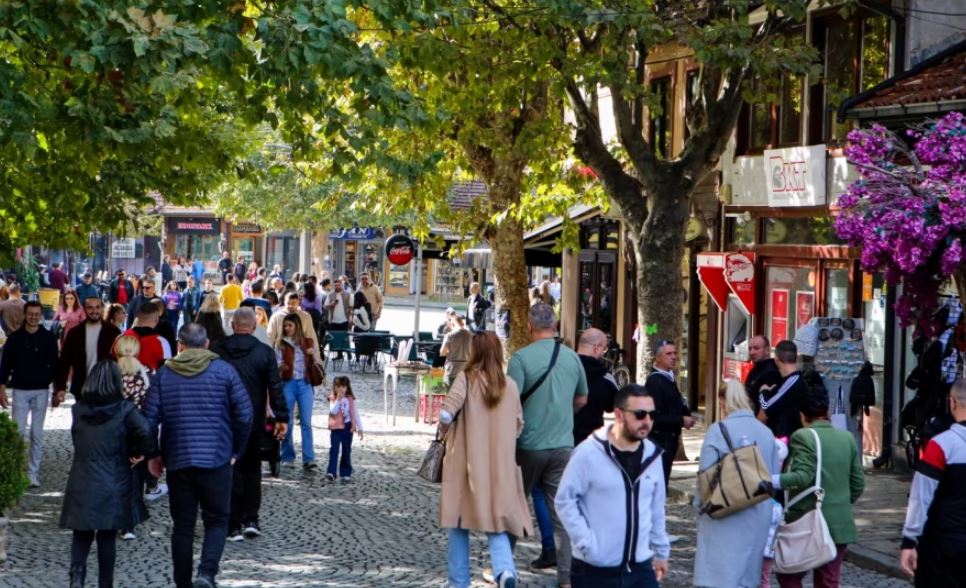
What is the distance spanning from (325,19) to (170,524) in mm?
4869

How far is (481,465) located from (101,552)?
2.49m

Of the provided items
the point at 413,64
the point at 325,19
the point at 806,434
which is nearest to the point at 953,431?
the point at 806,434

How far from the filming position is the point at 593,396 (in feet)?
37.4

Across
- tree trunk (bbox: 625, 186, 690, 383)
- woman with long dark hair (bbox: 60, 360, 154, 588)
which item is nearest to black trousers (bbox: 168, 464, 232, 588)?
woman with long dark hair (bbox: 60, 360, 154, 588)

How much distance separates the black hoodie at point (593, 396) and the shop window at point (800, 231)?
7.97 m

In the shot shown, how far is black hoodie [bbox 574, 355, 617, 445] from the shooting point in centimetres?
1134

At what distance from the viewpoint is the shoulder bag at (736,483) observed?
860cm

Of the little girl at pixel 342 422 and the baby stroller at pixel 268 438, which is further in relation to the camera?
the little girl at pixel 342 422

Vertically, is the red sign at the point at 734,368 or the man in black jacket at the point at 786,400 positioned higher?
the man in black jacket at the point at 786,400

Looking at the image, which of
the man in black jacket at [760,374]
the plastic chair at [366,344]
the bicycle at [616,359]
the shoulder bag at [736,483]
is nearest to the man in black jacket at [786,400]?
the man in black jacket at [760,374]

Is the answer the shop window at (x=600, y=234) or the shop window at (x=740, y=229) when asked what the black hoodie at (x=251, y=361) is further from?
the shop window at (x=600, y=234)

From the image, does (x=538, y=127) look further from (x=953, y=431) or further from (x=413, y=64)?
(x=953, y=431)

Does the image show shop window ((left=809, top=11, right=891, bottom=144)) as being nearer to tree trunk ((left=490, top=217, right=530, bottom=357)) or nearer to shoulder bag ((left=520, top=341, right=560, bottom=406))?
tree trunk ((left=490, top=217, right=530, bottom=357))

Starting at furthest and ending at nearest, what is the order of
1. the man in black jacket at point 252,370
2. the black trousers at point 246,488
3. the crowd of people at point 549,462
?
1. the black trousers at point 246,488
2. the man in black jacket at point 252,370
3. the crowd of people at point 549,462
